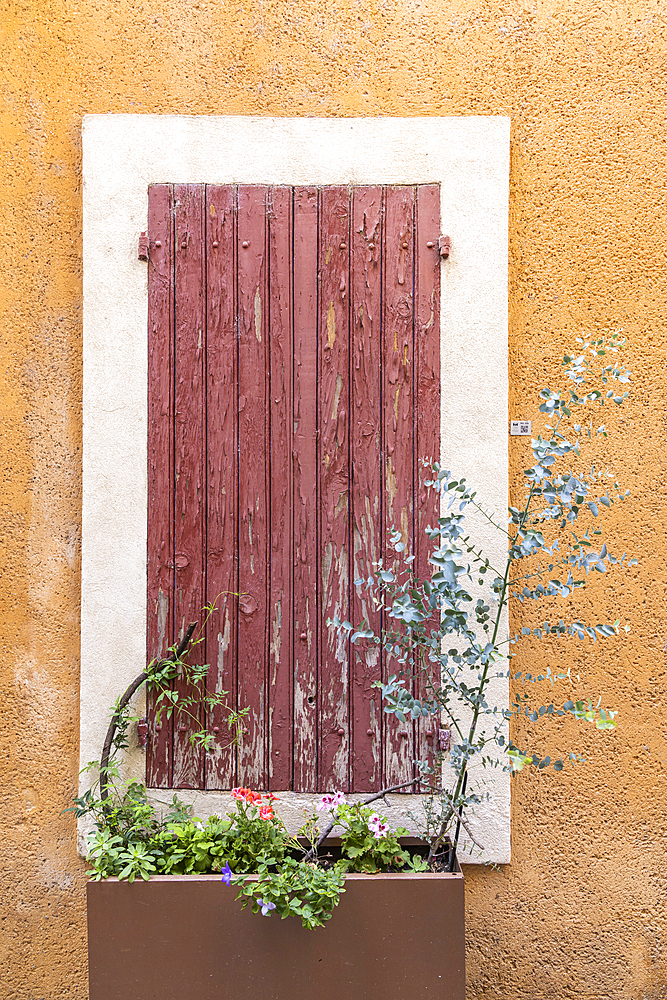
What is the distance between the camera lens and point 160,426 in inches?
94.7

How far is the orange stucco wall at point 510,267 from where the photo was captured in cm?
239

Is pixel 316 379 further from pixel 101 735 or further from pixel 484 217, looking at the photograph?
pixel 101 735

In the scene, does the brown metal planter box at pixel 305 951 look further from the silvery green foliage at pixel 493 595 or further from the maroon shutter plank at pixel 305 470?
the maroon shutter plank at pixel 305 470

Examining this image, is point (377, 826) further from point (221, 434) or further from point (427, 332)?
point (427, 332)

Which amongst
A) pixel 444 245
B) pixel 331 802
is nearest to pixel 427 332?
pixel 444 245

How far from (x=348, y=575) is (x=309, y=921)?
1.01m

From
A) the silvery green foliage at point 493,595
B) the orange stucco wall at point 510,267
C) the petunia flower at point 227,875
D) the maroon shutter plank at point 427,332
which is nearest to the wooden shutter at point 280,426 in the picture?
the maroon shutter plank at point 427,332

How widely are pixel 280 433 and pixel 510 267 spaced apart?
3.23 feet

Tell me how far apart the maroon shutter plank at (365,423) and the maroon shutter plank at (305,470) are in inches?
5.2

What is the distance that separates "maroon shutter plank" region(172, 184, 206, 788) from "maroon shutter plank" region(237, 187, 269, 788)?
134mm

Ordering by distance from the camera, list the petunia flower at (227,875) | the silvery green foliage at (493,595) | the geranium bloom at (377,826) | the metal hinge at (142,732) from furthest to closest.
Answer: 1. the metal hinge at (142,732)
2. the silvery green foliage at (493,595)
3. the geranium bloom at (377,826)
4. the petunia flower at (227,875)

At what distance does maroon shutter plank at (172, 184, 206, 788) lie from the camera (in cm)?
240

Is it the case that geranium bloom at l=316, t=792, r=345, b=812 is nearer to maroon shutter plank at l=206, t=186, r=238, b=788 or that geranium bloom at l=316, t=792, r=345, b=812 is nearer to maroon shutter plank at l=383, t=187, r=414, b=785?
maroon shutter plank at l=206, t=186, r=238, b=788

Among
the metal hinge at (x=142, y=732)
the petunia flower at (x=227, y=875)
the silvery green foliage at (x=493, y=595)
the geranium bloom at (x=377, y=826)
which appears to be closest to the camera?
the petunia flower at (x=227, y=875)
